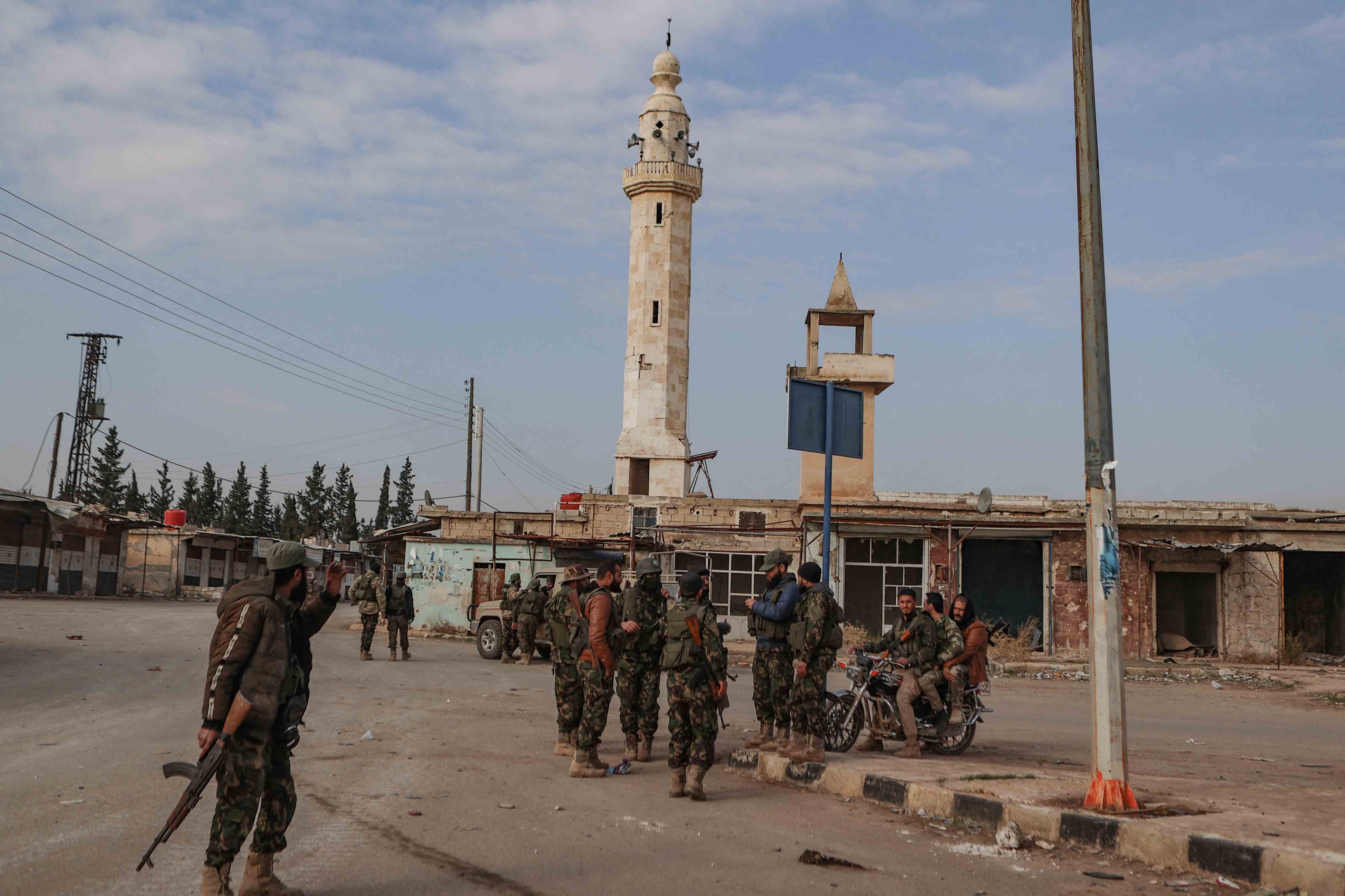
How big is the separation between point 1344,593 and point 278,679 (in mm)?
29590

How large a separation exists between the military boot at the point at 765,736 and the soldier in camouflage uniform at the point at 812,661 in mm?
597

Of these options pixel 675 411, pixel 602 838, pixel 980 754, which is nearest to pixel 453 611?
pixel 675 411

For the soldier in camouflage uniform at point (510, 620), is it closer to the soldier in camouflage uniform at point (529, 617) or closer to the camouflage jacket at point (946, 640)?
the soldier in camouflage uniform at point (529, 617)

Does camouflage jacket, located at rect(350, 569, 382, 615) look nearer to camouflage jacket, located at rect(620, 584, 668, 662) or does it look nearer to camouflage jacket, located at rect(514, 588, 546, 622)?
camouflage jacket, located at rect(514, 588, 546, 622)

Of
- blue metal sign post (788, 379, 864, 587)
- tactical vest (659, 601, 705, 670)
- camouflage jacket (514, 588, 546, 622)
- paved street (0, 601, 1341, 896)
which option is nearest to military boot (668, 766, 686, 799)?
paved street (0, 601, 1341, 896)

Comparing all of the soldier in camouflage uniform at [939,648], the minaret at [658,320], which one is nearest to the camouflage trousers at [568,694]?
the soldier in camouflage uniform at [939,648]

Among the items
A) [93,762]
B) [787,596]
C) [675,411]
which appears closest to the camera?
[93,762]

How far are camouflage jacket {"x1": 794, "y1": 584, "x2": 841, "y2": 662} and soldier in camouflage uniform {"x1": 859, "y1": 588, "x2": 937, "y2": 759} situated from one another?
129cm

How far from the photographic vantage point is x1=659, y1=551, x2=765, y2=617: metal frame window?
1212 inches

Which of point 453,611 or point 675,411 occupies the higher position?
point 675,411

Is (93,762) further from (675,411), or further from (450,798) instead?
(675,411)

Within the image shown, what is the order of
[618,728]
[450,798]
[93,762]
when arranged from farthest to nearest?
[618,728] < [93,762] < [450,798]

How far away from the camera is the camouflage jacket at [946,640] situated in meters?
10.2

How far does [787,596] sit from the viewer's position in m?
9.34
